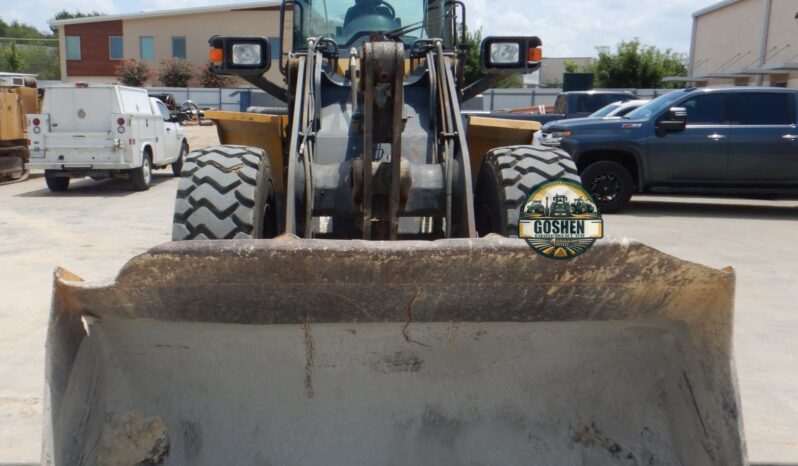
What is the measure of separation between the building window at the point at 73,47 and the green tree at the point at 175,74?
9.07 meters

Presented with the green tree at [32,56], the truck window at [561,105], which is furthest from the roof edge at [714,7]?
the green tree at [32,56]

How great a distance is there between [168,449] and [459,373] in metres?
1.12

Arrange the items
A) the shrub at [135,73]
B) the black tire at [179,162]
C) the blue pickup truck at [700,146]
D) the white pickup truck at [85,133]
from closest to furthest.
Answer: the blue pickup truck at [700,146] < the white pickup truck at [85,133] < the black tire at [179,162] < the shrub at [135,73]

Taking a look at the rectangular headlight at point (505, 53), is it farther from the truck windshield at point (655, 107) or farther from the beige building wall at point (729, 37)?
the beige building wall at point (729, 37)

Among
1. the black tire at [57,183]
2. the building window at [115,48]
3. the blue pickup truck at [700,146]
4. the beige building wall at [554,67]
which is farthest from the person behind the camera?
the beige building wall at [554,67]

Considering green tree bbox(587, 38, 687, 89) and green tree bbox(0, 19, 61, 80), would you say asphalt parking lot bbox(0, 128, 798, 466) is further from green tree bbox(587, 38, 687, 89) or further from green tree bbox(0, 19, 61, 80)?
green tree bbox(0, 19, 61, 80)

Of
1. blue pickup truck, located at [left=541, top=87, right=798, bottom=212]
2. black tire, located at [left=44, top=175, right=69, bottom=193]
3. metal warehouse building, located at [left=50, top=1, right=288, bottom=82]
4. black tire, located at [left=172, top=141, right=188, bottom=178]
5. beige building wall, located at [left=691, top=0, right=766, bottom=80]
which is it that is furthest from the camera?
metal warehouse building, located at [left=50, top=1, right=288, bottom=82]

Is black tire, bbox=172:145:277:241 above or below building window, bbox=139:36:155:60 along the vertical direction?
below

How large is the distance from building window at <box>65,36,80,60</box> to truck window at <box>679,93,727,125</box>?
150 feet

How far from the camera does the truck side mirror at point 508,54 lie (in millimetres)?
4371

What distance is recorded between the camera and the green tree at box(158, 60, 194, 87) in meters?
42.7

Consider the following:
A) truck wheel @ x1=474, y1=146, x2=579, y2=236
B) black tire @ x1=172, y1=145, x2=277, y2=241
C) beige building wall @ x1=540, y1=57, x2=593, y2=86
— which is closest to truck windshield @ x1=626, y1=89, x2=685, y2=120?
truck wheel @ x1=474, y1=146, x2=579, y2=236

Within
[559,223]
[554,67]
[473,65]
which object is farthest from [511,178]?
[554,67]

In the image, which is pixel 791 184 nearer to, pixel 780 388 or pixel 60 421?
pixel 780 388
